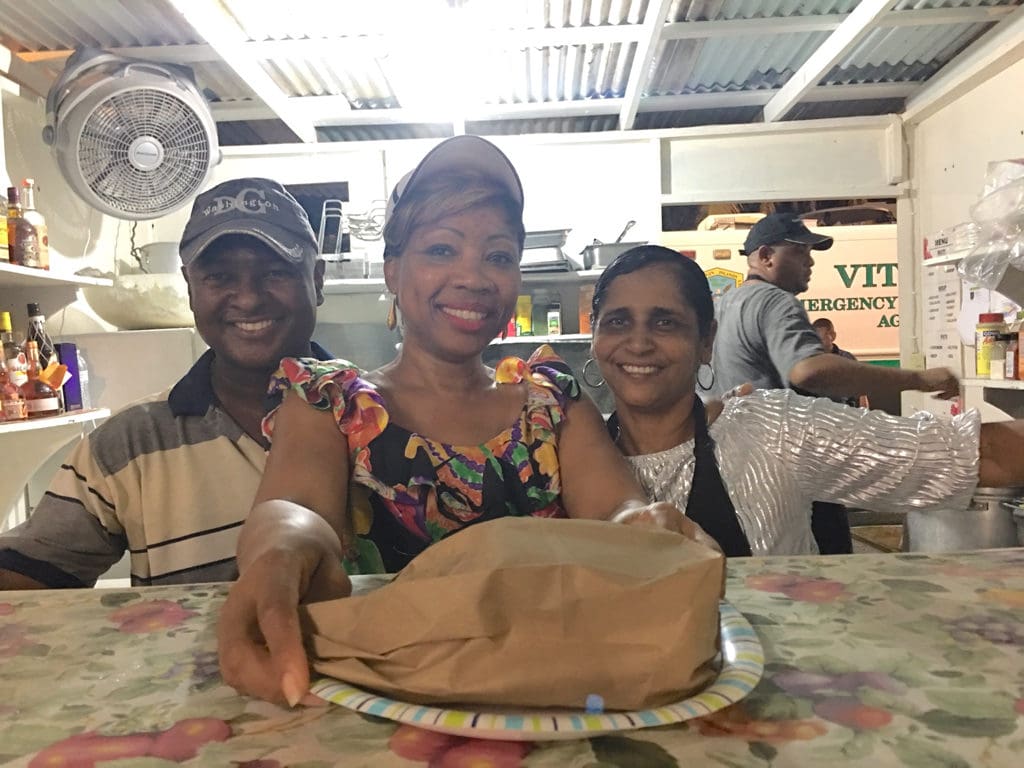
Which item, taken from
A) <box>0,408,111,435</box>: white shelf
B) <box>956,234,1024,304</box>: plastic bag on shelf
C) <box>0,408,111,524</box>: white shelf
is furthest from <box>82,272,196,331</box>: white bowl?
<box>956,234,1024,304</box>: plastic bag on shelf

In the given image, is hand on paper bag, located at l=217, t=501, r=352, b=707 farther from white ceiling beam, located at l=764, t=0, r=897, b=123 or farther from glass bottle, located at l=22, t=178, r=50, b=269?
white ceiling beam, located at l=764, t=0, r=897, b=123

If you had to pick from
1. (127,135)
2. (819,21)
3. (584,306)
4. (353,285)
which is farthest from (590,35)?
(127,135)

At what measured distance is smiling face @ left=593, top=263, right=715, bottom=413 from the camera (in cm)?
103

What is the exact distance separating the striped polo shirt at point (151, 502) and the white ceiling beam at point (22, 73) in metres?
1.97

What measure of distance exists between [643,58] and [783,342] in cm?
115

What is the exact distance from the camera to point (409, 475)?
774mm

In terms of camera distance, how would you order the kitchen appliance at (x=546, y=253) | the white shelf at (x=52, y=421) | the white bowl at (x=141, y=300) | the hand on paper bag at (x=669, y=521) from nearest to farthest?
the hand on paper bag at (x=669, y=521) < the white shelf at (x=52, y=421) < the white bowl at (x=141, y=300) < the kitchen appliance at (x=546, y=253)

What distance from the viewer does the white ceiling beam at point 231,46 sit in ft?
6.49

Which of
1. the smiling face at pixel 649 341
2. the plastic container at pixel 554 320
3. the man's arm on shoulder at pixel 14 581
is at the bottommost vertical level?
the man's arm on shoulder at pixel 14 581

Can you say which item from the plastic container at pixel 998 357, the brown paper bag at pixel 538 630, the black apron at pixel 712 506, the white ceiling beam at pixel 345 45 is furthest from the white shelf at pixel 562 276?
the brown paper bag at pixel 538 630

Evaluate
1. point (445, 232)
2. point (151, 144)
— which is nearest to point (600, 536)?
point (445, 232)

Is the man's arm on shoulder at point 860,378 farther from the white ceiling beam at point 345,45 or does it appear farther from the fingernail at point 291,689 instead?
the fingernail at point 291,689

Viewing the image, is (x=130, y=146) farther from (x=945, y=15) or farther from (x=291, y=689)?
(x=945, y=15)

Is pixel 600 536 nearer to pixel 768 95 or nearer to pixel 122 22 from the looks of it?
pixel 122 22
